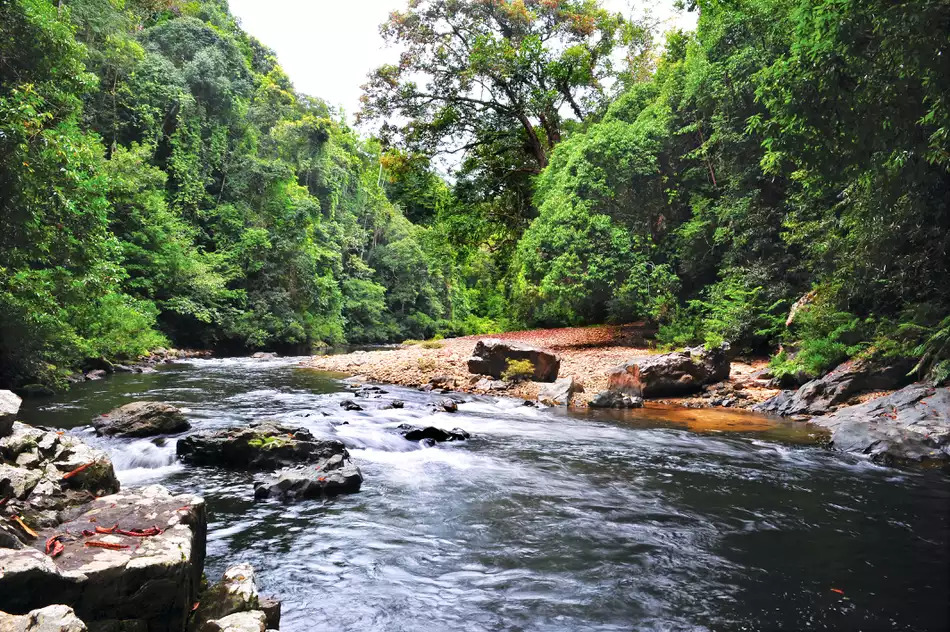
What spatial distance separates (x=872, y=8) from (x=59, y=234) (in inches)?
489

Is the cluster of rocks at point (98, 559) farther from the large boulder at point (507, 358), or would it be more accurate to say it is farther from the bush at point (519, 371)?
the large boulder at point (507, 358)

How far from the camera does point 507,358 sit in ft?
41.5

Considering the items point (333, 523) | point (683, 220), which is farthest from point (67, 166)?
point (683, 220)

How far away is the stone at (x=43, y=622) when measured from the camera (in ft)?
5.87

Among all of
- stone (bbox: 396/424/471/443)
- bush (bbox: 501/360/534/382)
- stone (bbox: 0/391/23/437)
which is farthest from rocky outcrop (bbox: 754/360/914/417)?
stone (bbox: 0/391/23/437)

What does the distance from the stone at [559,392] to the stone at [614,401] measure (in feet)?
1.65

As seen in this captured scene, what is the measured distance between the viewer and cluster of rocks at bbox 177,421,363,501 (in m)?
5.12

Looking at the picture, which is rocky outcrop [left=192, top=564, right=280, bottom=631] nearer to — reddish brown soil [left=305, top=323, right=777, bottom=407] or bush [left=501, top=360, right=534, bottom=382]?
reddish brown soil [left=305, top=323, right=777, bottom=407]

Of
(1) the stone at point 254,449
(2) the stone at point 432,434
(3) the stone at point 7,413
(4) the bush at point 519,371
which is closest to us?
(3) the stone at point 7,413

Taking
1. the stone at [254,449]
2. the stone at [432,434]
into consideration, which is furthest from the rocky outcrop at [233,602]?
the stone at [432,434]

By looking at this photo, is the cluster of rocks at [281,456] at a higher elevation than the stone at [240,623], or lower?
lower

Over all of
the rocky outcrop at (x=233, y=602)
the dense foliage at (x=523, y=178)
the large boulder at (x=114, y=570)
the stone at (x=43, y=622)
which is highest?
the dense foliage at (x=523, y=178)

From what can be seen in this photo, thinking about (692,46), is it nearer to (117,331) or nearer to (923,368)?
(923,368)

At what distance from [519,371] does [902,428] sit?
23.4 feet
